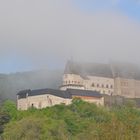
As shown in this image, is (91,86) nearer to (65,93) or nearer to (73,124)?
(65,93)

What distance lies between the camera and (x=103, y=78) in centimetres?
11019

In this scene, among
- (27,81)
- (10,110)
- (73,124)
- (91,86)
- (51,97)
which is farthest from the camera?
(27,81)

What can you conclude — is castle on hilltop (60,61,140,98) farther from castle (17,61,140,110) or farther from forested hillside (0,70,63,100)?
forested hillside (0,70,63,100)

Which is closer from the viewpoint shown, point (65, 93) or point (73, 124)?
point (73, 124)

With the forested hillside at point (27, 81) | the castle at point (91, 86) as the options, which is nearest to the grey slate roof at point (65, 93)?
the castle at point (91, 86)

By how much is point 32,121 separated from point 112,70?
54421mm

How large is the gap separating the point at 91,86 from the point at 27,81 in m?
23.3

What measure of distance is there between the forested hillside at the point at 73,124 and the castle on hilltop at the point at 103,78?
18.5 meters

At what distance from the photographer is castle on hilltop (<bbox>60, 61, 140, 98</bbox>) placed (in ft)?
349

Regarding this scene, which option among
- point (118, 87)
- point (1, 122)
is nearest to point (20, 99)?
point (118, 87)

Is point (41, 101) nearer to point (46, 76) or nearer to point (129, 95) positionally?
point (129, 95)

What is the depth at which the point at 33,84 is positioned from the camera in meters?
124

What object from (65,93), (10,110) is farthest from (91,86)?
(10,110)

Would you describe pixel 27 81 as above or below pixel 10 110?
above
